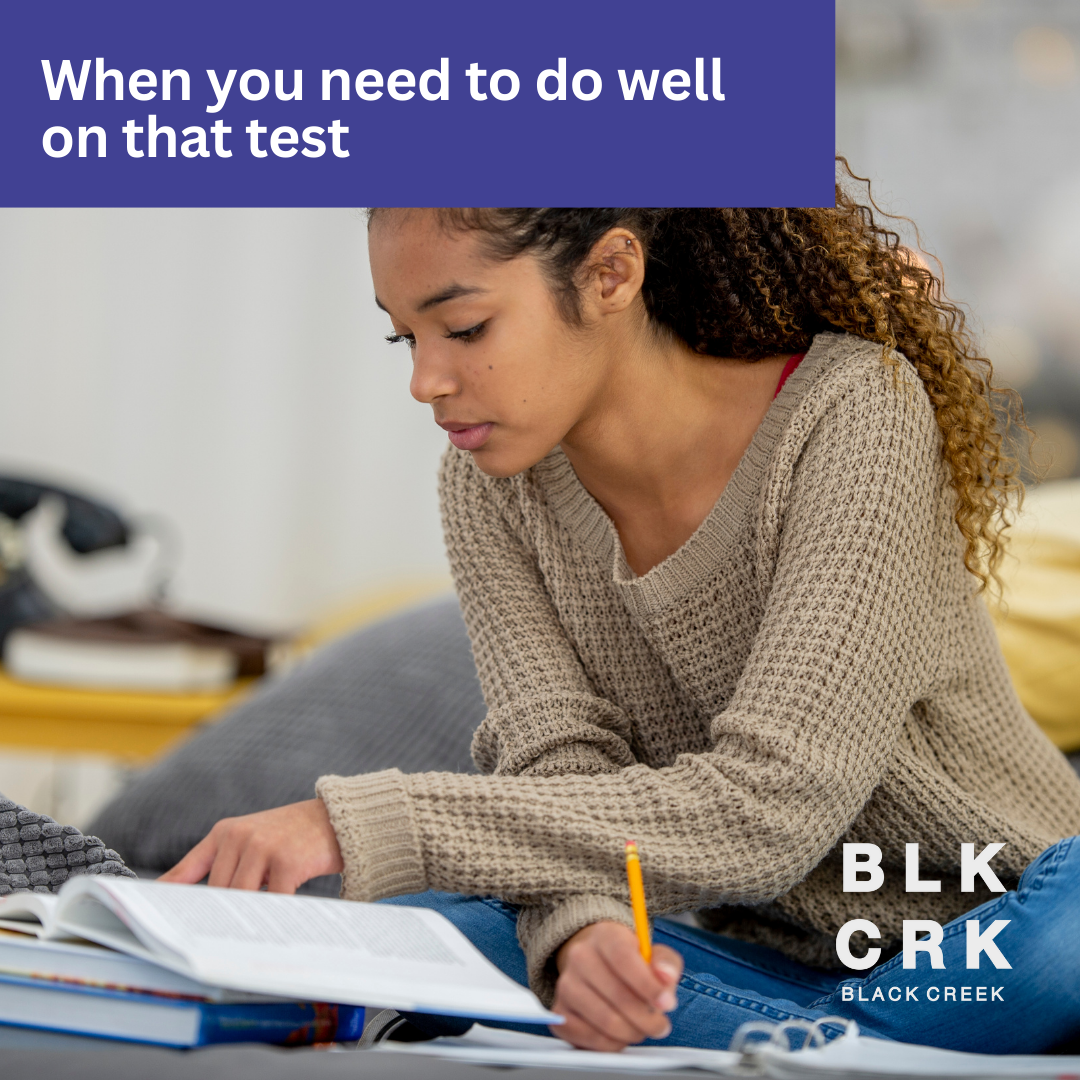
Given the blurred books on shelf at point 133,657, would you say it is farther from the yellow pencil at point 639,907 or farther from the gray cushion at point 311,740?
the yellow pencil at point 639,907

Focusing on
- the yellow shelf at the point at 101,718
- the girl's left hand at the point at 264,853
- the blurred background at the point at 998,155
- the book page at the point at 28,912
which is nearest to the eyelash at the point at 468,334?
the girl's left hand at the point at 264,853

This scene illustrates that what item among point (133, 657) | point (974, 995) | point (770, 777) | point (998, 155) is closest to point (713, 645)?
point (770, 777)

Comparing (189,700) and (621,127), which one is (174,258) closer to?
(189,700)

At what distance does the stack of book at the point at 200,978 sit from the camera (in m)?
0.61

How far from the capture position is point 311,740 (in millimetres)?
A: 1478

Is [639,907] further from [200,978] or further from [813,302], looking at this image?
[813,302]

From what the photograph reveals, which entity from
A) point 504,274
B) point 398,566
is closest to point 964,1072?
point 504,274

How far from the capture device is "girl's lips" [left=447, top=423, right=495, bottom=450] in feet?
3.08

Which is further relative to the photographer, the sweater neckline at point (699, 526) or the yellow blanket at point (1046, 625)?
the yellow blanket at point (1046, 625)

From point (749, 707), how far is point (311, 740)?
731 millimetres

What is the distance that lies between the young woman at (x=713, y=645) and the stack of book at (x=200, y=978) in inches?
4.1

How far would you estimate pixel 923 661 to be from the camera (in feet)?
3.10

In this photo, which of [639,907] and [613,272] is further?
[613,272]

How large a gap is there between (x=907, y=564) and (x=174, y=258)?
87.1 inches
